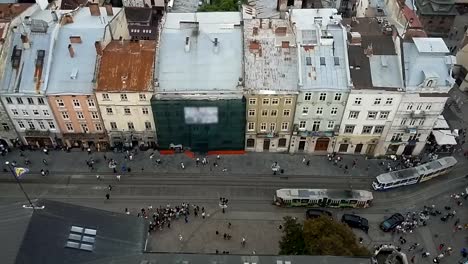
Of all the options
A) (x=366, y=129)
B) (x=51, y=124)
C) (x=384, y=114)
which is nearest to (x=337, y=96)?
(x=384, y=114)

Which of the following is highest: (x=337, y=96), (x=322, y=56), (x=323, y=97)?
(x=322, y=56)

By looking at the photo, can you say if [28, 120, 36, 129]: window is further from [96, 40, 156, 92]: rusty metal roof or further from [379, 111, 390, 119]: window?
[379, 111, 390, 119]: window

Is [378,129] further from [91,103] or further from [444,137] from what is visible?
[91,103]

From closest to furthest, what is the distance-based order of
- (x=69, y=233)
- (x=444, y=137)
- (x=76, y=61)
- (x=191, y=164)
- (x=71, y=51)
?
(x=69, y=233) → (x=71, y=51) → (x=76, y=61) → (x=191, y=164) → (x=444, y=137)

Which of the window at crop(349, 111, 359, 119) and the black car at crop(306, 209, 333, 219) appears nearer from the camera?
the black car at crop(306, 209, 333, 219)

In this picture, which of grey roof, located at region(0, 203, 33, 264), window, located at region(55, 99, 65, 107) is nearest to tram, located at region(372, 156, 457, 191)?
grey roof, located at region(0, 203, 33, 264)

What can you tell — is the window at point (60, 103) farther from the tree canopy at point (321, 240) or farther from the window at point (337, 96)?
the window at point (337, 96)
